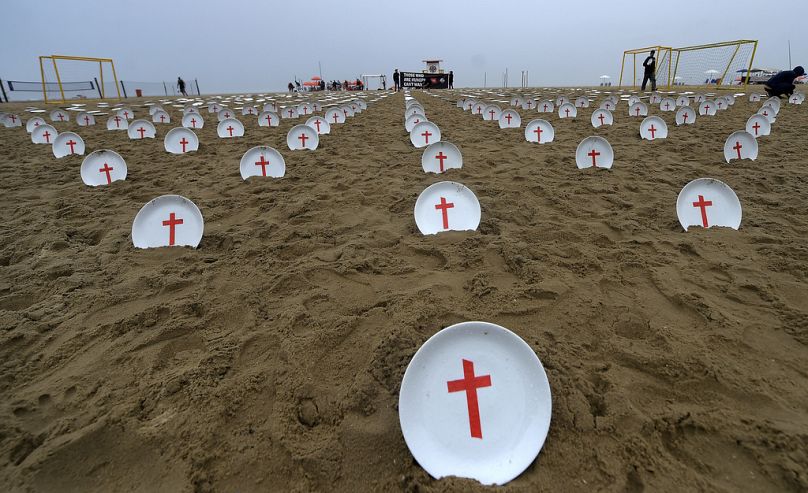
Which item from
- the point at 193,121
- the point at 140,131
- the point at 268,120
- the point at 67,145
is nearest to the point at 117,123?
the point at 193,121

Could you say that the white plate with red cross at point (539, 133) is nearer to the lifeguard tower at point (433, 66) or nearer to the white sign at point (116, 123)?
the white sign at point (116, 123)

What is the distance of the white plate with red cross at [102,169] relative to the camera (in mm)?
5766

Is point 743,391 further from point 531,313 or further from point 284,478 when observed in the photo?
point 284,478

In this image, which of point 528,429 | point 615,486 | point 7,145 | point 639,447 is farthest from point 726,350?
point 7,145

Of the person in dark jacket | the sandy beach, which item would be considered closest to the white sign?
the sandy beach

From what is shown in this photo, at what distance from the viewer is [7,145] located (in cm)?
878

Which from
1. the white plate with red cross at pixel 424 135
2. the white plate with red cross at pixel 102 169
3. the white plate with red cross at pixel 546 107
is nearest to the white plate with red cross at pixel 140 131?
the white plate with red cross at pixel 102 169

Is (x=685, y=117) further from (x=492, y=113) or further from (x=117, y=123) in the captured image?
(x=117, y=123)

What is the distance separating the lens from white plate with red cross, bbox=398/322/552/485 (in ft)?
5.58

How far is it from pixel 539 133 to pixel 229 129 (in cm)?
711

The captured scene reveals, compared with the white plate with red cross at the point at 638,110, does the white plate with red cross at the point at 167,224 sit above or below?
below

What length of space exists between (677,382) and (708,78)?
95.1ft

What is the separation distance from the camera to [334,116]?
11.0 m

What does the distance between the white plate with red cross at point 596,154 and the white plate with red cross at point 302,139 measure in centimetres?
491
